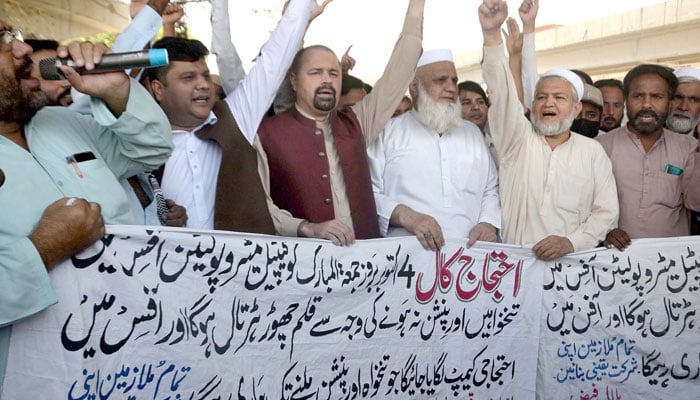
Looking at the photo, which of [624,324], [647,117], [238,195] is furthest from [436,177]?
[647,117]

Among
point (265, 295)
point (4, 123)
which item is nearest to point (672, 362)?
point (265, 295)

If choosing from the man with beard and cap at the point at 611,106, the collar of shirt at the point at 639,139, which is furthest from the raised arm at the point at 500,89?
the man with beard and cap at the point at 611,106

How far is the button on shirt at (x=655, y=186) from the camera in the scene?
161 inches

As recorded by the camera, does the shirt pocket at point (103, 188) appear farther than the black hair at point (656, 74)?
No

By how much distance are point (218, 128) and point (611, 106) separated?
11.6ft

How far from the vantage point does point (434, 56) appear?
4332 mm

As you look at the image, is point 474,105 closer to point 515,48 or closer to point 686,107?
point 515,48

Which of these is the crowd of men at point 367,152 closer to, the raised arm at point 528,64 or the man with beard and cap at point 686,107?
the raised arm at point 528,64

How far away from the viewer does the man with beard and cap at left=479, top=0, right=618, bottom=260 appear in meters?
3.79

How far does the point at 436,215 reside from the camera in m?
3.84

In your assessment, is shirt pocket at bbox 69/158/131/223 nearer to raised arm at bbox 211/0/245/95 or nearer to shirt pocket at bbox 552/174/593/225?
raised arm at bbox 211/0/245/95

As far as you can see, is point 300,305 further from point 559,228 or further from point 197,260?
point 559,228

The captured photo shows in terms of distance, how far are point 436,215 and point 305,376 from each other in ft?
4.29

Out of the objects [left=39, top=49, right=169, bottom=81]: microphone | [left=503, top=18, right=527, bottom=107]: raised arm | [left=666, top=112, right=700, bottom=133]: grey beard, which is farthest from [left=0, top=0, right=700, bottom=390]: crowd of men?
[left=666, top=112, right=700, bottom=133]: grey beard
